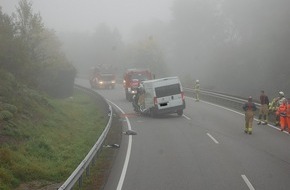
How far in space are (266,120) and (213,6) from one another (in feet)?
199

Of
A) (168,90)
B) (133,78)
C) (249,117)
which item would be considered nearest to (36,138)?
(249,117)

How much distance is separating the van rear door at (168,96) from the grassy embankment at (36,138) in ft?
11.9

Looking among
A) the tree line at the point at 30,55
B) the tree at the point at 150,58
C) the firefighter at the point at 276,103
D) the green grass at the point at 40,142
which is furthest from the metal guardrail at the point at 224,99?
the tree at the point at 150,58

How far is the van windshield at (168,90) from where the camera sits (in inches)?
953

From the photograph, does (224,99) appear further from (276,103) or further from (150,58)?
(150,58)

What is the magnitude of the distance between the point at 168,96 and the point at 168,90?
35cm

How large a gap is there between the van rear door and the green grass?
3.66 meters

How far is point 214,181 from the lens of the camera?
1080 centimetres

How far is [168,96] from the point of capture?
24250mm

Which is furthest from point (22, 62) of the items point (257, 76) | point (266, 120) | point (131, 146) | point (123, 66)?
point (123, 66)

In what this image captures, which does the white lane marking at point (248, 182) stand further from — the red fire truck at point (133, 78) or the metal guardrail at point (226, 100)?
the red fire truck at point (133, 78)

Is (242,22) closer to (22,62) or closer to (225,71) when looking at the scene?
(225,71)

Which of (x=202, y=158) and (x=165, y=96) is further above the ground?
(x=165, y=96)

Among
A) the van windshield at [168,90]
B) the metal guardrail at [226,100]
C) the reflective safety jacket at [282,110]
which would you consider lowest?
the metal guardrail at [226,100]
